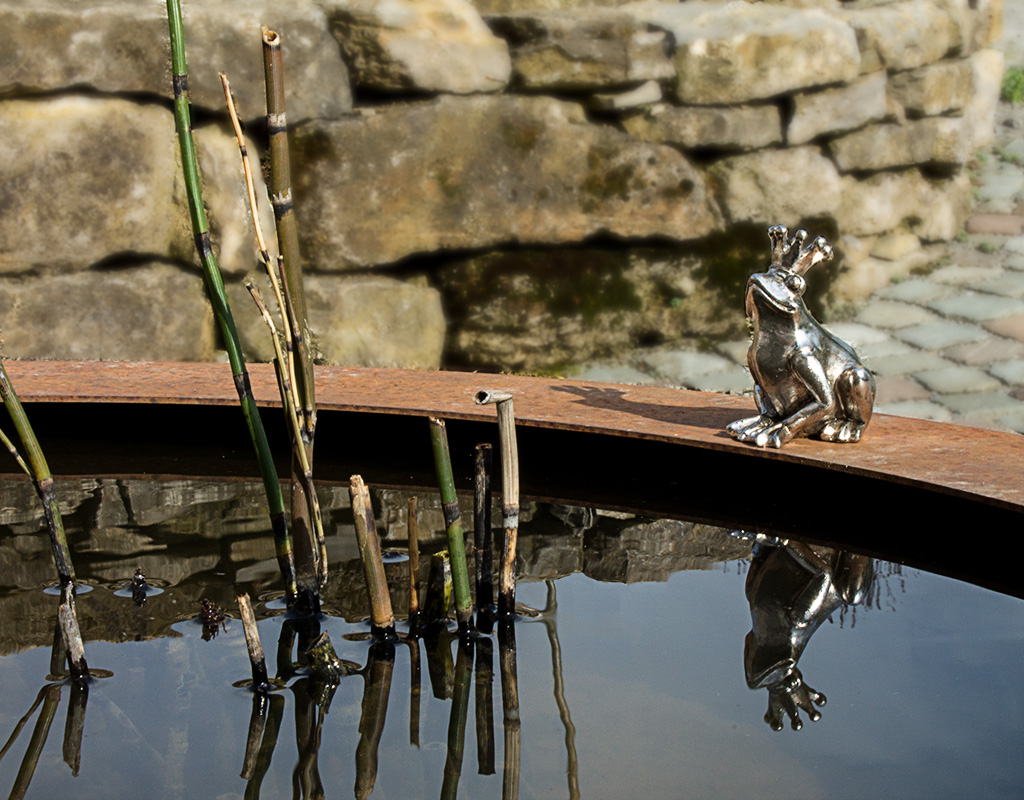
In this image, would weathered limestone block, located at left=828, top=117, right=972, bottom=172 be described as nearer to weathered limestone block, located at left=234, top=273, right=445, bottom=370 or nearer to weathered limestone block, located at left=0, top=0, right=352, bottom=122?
weathered limestone block, located at left=234, top=273, right=445, bottom=370

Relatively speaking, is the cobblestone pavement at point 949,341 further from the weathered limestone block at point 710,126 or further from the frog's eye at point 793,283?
the frog's eye at point 793,283

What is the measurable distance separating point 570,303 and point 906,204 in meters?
1.81

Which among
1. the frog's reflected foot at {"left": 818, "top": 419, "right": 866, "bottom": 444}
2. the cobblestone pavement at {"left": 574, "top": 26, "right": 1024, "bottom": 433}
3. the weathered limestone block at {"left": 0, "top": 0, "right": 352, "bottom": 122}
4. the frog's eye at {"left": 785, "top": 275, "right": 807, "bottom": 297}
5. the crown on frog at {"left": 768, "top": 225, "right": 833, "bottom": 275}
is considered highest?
the weathered limestone block at {"left": 0, "top": 0, "right": 352, "bottom": 122}

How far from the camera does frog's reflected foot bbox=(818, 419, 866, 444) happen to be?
241 centimetres

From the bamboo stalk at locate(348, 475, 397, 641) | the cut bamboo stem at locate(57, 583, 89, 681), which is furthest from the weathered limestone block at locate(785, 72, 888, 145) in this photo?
the cut bamboo stem at locate(57, 583, 89, 681)

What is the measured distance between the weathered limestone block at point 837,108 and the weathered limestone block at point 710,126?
97mm

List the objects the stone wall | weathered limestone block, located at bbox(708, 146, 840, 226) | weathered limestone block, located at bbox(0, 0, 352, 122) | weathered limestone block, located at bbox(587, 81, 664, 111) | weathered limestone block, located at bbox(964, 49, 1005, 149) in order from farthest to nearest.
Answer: weathered limestone block, located at bbox(964, 49, 1005, 149), weathered limestone block, located at bbox(708, 146, 840, 226), weathered limestone block, located at bbox(587, 81, 664, 111), the stone wall, weathered limestone block, located at bbox(0, 0, 352, 122)

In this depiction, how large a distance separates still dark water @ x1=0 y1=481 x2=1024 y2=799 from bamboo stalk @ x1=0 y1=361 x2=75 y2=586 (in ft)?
0.30

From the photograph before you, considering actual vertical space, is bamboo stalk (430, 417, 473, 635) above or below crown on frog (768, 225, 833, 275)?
below

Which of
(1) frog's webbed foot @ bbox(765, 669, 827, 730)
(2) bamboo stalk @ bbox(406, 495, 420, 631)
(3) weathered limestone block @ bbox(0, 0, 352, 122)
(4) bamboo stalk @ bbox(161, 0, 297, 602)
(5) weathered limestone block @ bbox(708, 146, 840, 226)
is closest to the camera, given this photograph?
(1) frog's webbed foot @ bbox(765, 669, 827, 730)

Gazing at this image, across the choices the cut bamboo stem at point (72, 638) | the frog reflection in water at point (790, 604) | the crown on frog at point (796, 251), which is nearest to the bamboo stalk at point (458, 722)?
the frog reflection in water at point (790, 604)

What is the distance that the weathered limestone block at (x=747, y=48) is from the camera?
498cm

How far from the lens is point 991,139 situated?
249 inches

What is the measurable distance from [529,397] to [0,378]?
3.88 ft
